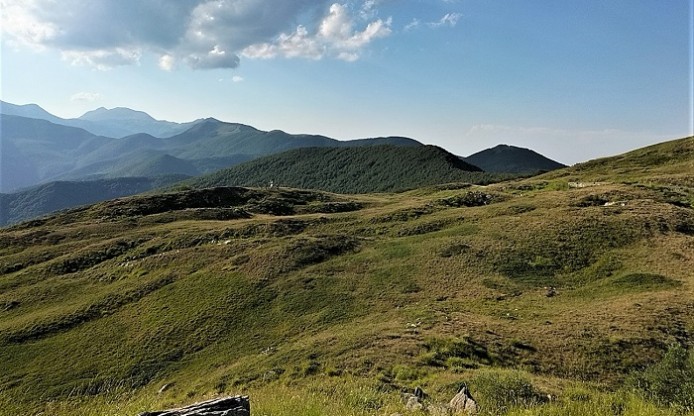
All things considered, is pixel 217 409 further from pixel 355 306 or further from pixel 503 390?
pixel 355 306

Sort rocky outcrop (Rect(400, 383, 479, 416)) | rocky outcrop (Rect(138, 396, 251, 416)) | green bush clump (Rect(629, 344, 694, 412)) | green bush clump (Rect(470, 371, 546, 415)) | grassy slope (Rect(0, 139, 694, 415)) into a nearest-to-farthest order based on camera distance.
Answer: rocky outcrop (Rect(138, 396, 251, 416)), rocky outcrop (Rect(400, 383, 479, 416)), green bush clump (Rect(629, 344, 694, 412)), green bush clump (Rect(470, 371, 546, 415)), grassy slope (Rect(0, 139, 694, 415))

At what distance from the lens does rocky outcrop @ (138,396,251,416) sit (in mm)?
9086

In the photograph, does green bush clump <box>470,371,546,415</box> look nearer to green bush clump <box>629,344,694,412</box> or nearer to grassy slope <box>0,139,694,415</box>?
grassy slope <box>0,139,694,415</box>

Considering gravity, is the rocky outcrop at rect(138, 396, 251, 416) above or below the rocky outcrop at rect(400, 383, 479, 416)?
above

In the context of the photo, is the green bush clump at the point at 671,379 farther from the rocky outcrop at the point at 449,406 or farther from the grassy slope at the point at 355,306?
the rocky outcrop at the point at 449,406

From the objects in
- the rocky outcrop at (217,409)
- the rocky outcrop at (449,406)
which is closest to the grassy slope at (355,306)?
the rocky outcrop at (449,406)

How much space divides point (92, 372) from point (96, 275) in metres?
A: 25.1

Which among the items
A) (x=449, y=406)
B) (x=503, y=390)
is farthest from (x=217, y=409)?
(x=503, y=390)

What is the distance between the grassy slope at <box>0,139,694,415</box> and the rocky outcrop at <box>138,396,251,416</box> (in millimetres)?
1677

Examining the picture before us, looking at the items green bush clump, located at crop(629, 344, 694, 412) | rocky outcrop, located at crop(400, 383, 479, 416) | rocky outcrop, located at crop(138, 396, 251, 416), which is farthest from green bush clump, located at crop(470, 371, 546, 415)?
rocky outcrop, located at crop(138, 396, 251, 416)

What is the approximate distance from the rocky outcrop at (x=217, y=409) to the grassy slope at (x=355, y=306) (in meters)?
1.68

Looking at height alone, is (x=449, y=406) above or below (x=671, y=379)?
below

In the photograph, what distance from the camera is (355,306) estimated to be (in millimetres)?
38844

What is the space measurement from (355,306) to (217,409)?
30082 millimetres
